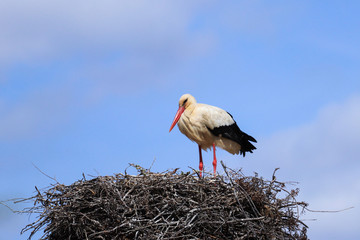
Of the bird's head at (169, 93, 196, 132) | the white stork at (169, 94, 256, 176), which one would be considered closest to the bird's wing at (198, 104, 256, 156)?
the white stork at (169, 94, 256, 176)

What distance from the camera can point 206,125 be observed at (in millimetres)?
7820

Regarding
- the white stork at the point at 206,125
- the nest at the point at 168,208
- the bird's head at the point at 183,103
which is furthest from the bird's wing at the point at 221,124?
the nest at the point at 168,208

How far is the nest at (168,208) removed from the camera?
18.4 ft

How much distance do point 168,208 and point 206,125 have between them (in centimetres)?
234

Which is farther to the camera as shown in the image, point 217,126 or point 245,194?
point 217,126

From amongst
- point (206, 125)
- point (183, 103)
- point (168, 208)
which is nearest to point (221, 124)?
point (206, 125)

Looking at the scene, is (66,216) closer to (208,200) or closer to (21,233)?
(21,233)

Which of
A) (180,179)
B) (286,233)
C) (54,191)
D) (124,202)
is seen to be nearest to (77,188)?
(54,191)

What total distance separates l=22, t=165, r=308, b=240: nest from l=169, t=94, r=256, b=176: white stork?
68.3 inches

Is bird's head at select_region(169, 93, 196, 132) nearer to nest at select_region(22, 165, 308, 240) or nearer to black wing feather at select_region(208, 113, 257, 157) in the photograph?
black wing feather at select_region(208, 113, 257, 157)

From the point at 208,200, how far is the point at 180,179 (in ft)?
1.25

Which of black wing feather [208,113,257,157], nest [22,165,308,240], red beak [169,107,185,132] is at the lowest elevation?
nest [22,165,308,240]

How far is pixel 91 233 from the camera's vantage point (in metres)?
5.79

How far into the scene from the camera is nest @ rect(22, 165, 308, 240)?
5605mm
